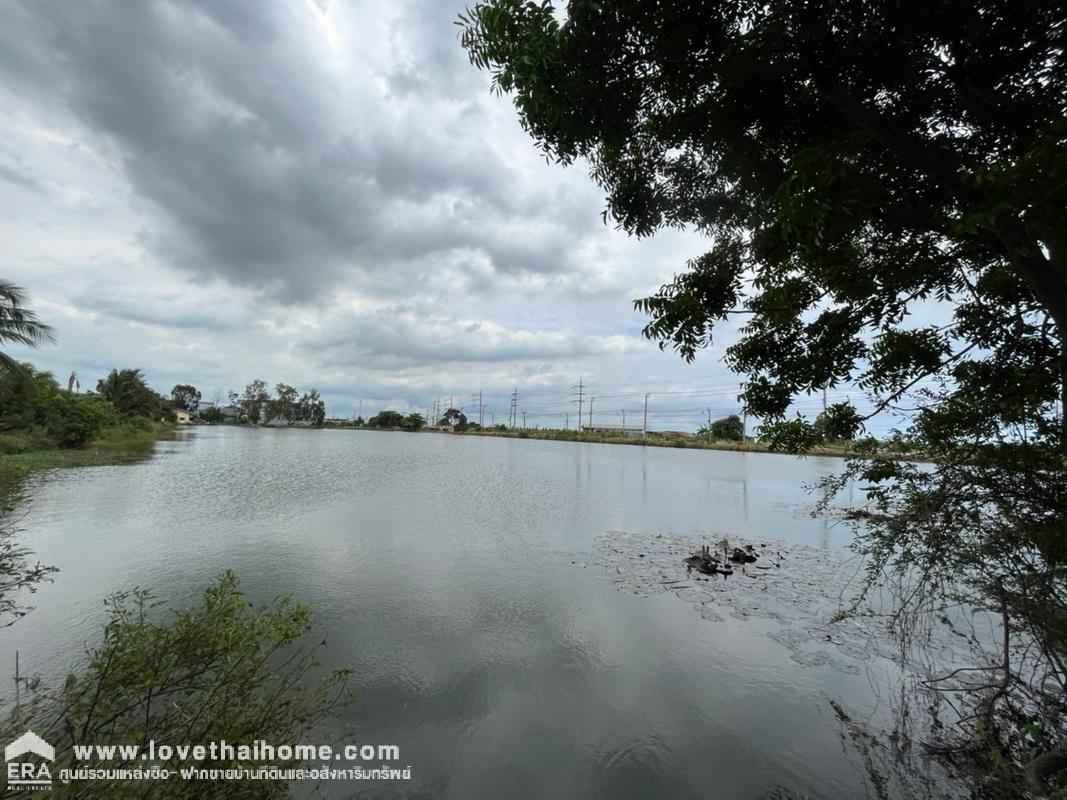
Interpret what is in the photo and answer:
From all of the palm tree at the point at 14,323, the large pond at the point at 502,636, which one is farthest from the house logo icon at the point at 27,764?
the palm tree at the point at 14,323

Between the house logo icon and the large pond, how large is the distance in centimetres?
177

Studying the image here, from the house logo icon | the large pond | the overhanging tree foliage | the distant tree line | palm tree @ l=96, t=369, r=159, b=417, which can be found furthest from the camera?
the distant tree line

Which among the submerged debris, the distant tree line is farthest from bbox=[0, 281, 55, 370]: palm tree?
the distant tree line

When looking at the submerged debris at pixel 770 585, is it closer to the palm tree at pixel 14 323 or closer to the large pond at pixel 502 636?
the large pond at pixel 502 636

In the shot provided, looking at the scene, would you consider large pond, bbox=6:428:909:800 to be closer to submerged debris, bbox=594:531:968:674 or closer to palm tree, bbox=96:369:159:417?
submerged debris, bbox=594:531:968:674

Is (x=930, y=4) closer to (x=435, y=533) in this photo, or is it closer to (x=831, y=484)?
(x=831, y=484)

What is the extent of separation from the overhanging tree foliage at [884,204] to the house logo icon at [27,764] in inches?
148

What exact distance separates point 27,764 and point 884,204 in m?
4.70

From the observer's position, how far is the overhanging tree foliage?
242 cm

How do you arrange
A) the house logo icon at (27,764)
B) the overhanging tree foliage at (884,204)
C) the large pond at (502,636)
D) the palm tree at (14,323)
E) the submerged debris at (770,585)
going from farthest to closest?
the palm tree at (14,323) → the submerged debris at (770,585) → the large pond at (502,636) → the overhanging tree foliage at (884,204) → the house logo icon at (27,764)

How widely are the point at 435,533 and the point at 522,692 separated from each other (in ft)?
20.6

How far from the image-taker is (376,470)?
2242cm

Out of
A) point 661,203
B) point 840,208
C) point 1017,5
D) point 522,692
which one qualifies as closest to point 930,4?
point 1017,5

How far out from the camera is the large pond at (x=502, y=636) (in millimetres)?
3459
